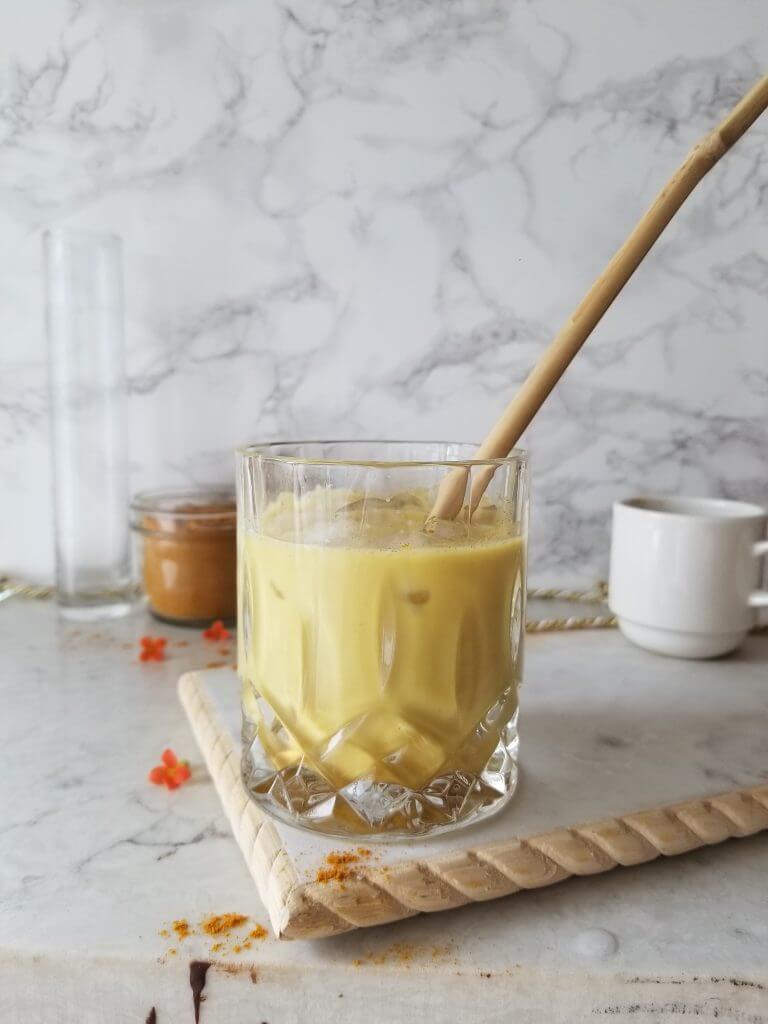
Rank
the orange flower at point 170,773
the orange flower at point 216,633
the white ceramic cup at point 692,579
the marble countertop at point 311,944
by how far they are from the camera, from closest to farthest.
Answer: the marble countertop at point 311,944 → the orange flower at point 170,773 → the white ceramic cup at point 692,579 → the orange flower at point 216,633

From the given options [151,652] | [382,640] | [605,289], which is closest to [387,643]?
[382,640]

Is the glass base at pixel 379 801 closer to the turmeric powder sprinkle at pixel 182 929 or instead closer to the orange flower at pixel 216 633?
the turmeric powder sprinkle at pixel 182 929

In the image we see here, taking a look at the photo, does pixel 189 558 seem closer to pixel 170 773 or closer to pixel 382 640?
pixel 170 773

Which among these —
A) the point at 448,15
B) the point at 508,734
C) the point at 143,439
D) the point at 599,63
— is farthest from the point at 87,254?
the point at 508,734

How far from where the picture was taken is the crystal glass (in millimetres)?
493

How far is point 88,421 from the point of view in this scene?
974 millimetres

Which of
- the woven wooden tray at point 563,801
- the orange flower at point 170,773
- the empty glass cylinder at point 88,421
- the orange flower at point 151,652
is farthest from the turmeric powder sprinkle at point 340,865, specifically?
the empty glass cylinder at point 88,421

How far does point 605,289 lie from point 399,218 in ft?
1.77

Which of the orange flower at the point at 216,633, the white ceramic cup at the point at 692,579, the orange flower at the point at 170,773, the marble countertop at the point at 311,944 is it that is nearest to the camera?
the marble countertop at the point at 311,944

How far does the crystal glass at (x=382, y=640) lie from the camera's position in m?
0.49

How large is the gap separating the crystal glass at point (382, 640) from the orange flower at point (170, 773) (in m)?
0.09

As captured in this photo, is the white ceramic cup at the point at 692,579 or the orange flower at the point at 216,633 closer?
the white ceramic cup at the point at 692,579

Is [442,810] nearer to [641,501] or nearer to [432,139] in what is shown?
[641,501]

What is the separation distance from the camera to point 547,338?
3.28 ft
